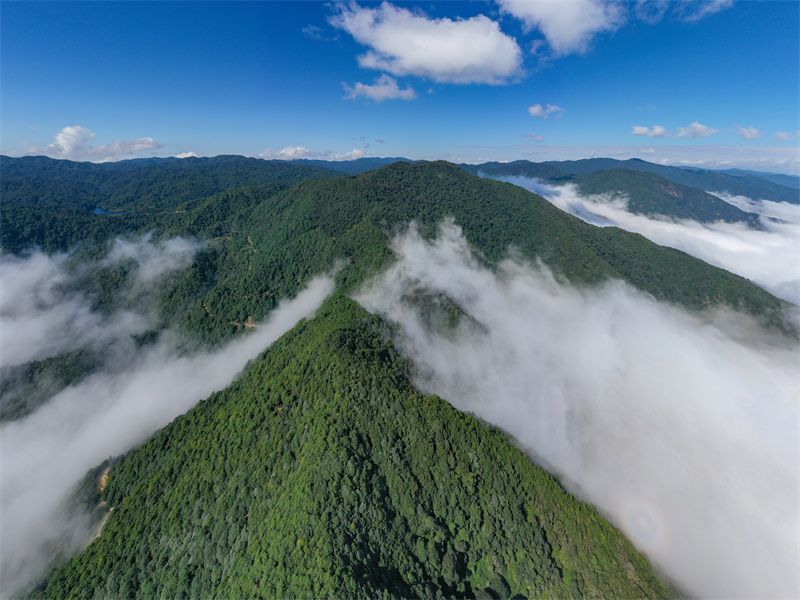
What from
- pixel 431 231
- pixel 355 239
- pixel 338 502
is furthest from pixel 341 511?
pixel 431 231

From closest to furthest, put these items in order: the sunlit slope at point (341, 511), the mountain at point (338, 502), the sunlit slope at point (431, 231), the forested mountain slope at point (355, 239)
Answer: the sunlit slope at point (341, 511) < the mountain at point (338, 502) < the forested mountain slope at point (355, 239) < the sunlit slope at point (431, 231)

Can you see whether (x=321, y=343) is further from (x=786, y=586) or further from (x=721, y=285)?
(x=721, y=285)

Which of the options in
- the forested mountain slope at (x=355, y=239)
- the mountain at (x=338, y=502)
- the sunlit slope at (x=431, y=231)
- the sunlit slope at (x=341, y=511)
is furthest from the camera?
the sunlit slope at (x=431, y=231)

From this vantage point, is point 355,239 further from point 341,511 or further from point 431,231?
point 341,511

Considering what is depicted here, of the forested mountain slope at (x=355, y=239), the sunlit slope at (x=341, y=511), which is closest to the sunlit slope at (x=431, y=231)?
the forested mountain slope at (x=355, y=239)

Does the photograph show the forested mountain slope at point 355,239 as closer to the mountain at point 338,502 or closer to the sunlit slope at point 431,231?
the sunlit slope at point 431,231

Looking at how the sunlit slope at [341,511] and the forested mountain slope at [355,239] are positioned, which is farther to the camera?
the forested mountain slope at [355,239]

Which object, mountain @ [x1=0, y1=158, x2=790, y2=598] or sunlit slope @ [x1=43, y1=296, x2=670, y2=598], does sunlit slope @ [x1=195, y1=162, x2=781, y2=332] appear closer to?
mountain @ [x1=0, y1=158, x2=790, y2=598]

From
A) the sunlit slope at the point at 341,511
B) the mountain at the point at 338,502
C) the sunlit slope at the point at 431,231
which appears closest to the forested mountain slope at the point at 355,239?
the sunlit slope at the point at 431,231

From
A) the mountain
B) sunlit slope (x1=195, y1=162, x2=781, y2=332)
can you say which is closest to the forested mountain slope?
sunlit slope (x1=195, y1=162, x2=781, y2=332)
